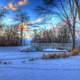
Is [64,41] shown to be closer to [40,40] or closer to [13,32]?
[40,40]

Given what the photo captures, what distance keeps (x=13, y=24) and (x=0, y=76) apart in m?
13.8

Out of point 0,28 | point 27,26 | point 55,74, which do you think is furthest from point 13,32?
point 55,74

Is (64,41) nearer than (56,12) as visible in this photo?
No

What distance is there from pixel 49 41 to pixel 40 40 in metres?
0.70

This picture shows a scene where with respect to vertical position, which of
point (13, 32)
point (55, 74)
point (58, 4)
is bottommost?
point (55, 74)

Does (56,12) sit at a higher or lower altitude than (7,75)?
higher

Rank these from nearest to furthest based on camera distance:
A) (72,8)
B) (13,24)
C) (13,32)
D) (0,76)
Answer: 1. (0,76)
2. (72,8)
3. (13,24)
4. (13,32)

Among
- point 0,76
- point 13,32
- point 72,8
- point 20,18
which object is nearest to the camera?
point 0,76

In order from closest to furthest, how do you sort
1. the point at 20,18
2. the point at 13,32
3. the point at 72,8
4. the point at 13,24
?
1. the point at 72,8
2. the point at 20,18
3. the point at 13,24
4. the point at 13,32

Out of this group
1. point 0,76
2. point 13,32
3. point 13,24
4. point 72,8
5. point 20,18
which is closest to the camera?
point 0,76

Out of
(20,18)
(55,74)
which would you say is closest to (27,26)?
(20,18)

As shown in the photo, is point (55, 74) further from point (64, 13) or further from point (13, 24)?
point (13, 24)

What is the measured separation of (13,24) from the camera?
63.5ft

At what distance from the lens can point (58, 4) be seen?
1633cm
